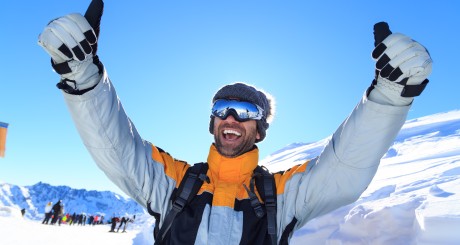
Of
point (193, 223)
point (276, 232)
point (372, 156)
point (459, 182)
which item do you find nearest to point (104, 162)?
point (193, 223)

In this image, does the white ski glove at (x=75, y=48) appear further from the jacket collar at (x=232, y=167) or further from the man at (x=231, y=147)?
the jacket collar at (x=232, y=167)

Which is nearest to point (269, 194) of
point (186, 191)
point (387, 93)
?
point (186, 191)

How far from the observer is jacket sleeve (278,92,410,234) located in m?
2.25

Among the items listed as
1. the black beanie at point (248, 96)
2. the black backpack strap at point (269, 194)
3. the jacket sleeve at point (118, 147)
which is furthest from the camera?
the black beanie at point (248, 96)

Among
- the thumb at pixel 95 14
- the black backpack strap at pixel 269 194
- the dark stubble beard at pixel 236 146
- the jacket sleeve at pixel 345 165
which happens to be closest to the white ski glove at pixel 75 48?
the thumb at pixel 95 14

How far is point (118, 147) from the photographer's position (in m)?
2.59

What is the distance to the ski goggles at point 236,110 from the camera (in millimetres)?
3090

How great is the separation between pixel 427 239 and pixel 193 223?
2.39m

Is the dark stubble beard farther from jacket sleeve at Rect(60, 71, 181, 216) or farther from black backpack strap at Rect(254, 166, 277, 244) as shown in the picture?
jacket sleeve at Rect(60, 71, 181, 216)

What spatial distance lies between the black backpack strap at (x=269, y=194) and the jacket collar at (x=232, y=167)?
0.09 meters

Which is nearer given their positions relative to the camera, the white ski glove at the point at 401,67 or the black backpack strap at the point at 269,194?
the white ski glove at the point at 401,67

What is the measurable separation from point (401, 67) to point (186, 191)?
162 centimetres

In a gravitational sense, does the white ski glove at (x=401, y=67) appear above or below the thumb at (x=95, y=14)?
below

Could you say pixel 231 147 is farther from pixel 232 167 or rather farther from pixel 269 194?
pixel 269 194
